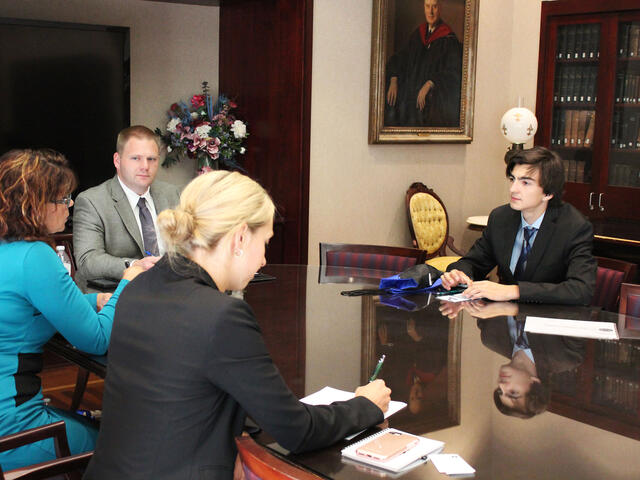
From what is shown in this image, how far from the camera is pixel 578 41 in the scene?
644cm

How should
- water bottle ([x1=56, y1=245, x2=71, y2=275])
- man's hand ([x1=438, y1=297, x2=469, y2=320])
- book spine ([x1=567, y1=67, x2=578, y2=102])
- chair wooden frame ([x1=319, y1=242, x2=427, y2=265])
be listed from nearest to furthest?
1. water bottle ([x1=56, y1=245, x2=71, y2=275])
2. man's hand ([x1=438, y1=297, x2=469, y2=320])
3. chair wooden frame ([x1=319, y1=242, x2=427, y2=265])
4. book spine ([x1=567, y1=67, x2=578, y2=102])

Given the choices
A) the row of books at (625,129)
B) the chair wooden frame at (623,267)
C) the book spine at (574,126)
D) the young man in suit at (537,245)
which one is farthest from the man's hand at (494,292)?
the book spine at (574,126)

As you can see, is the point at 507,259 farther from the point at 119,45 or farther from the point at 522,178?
the point at 119,45

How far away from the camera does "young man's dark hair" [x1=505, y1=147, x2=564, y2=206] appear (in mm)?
3521

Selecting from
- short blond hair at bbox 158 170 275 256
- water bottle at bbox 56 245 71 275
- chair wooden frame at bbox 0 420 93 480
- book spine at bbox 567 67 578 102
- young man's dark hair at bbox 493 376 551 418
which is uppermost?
book spine at bbox 567 67 578 102

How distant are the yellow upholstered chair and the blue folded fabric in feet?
8.15

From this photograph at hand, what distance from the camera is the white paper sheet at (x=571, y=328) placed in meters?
2.79

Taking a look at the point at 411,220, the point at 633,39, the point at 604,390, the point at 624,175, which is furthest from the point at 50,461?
the point at 633,39

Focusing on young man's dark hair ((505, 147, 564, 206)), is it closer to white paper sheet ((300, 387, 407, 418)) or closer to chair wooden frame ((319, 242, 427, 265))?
chair wooden frame ((319, 242, 427, 265))

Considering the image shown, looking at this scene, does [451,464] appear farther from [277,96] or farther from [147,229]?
[277,96]

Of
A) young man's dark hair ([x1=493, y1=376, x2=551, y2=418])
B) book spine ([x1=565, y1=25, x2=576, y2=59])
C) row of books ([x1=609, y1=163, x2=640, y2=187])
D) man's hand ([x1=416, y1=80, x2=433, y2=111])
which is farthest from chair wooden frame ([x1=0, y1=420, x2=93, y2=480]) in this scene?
book spine ([x1=565, y1=25, x2=576, y2=59])

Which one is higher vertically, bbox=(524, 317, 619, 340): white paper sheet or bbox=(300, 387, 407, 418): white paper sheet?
bbox=(524, 317, 619, 340): white paper sheet

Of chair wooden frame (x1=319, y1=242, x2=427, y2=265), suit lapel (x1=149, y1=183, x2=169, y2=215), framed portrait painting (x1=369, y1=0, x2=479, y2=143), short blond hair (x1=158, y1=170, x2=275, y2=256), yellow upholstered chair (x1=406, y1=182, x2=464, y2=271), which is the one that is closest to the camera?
short blond hair (x1=158, y1=170, x2=275, y2=256)

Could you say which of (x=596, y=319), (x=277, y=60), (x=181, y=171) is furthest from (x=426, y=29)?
(x=596, y=319)
